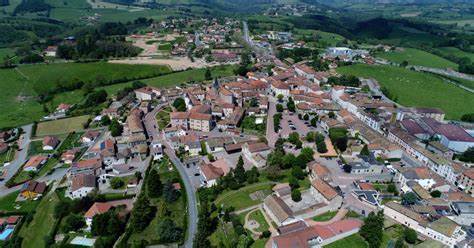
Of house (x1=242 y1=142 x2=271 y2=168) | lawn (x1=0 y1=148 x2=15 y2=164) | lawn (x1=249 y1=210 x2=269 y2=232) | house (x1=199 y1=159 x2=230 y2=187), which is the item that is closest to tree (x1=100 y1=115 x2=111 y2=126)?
lawn (x1=0 y1=148 x2=15 y2=164)

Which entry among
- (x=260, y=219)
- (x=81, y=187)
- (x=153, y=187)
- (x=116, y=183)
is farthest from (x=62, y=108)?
(x=260, y=219)

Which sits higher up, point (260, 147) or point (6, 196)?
point (260, 147)

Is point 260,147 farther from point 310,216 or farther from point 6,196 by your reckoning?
point 6,196

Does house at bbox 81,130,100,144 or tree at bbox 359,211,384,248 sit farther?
house at bbox 81,130,100,144

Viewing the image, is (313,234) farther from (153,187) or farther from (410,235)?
(153,187)

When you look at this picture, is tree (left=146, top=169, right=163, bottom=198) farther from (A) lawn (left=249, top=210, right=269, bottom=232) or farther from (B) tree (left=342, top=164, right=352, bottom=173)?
(B) tree (left=342, top=164, right=352, bottom=173)

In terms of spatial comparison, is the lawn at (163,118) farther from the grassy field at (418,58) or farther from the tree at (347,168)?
the grassy field at (418,58)

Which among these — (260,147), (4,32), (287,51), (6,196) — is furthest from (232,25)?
(6,196)
